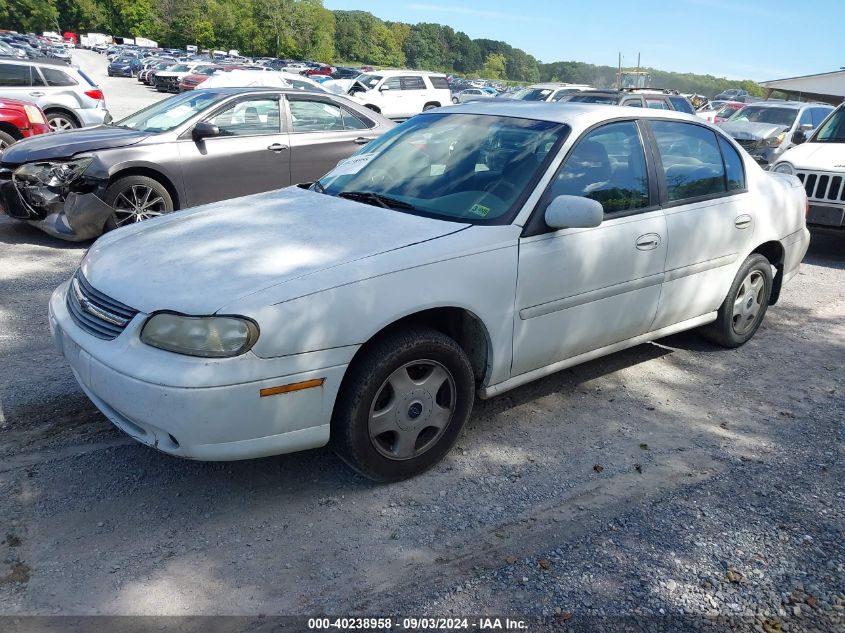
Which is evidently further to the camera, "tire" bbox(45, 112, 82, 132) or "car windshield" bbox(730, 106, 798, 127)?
"car windshield" bbox(730, 106, 798, 127)

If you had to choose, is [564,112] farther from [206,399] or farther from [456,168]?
[206,399]

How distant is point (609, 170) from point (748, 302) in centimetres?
183

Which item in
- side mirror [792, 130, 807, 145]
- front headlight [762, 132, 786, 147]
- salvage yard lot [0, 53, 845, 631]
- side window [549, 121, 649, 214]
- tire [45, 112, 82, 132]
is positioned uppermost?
side window [549, 121, 649, 214]

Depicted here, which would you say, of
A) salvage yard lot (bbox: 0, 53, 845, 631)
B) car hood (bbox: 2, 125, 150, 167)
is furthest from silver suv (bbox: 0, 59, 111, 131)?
salvage yard lot (bbox: 0, 53, 845, 631)

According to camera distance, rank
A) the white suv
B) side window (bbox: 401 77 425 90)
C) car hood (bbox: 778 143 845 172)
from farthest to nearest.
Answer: side window (bbox: 401 77 425 90), the white suv, car hood (bbox: 778 143 845 172)

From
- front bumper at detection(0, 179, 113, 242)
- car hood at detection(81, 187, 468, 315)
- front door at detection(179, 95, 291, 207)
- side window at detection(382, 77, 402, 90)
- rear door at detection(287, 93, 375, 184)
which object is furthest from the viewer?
side window at detection(382, 77, 402, 90)

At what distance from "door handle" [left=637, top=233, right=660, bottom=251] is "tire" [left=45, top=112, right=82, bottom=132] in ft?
43.1

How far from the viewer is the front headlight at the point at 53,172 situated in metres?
7.00

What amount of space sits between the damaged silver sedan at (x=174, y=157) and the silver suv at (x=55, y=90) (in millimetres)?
7209

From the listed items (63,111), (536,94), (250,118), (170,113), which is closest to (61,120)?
(63,111)

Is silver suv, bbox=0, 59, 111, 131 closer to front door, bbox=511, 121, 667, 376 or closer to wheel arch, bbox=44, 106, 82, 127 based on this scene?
wheel arch, bbox=44, 106, 82, 127

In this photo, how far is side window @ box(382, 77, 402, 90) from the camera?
24.9 metres

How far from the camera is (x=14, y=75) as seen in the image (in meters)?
14.0

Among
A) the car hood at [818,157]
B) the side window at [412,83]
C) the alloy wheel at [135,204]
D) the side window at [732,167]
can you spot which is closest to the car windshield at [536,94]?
the side window at [412,83]
